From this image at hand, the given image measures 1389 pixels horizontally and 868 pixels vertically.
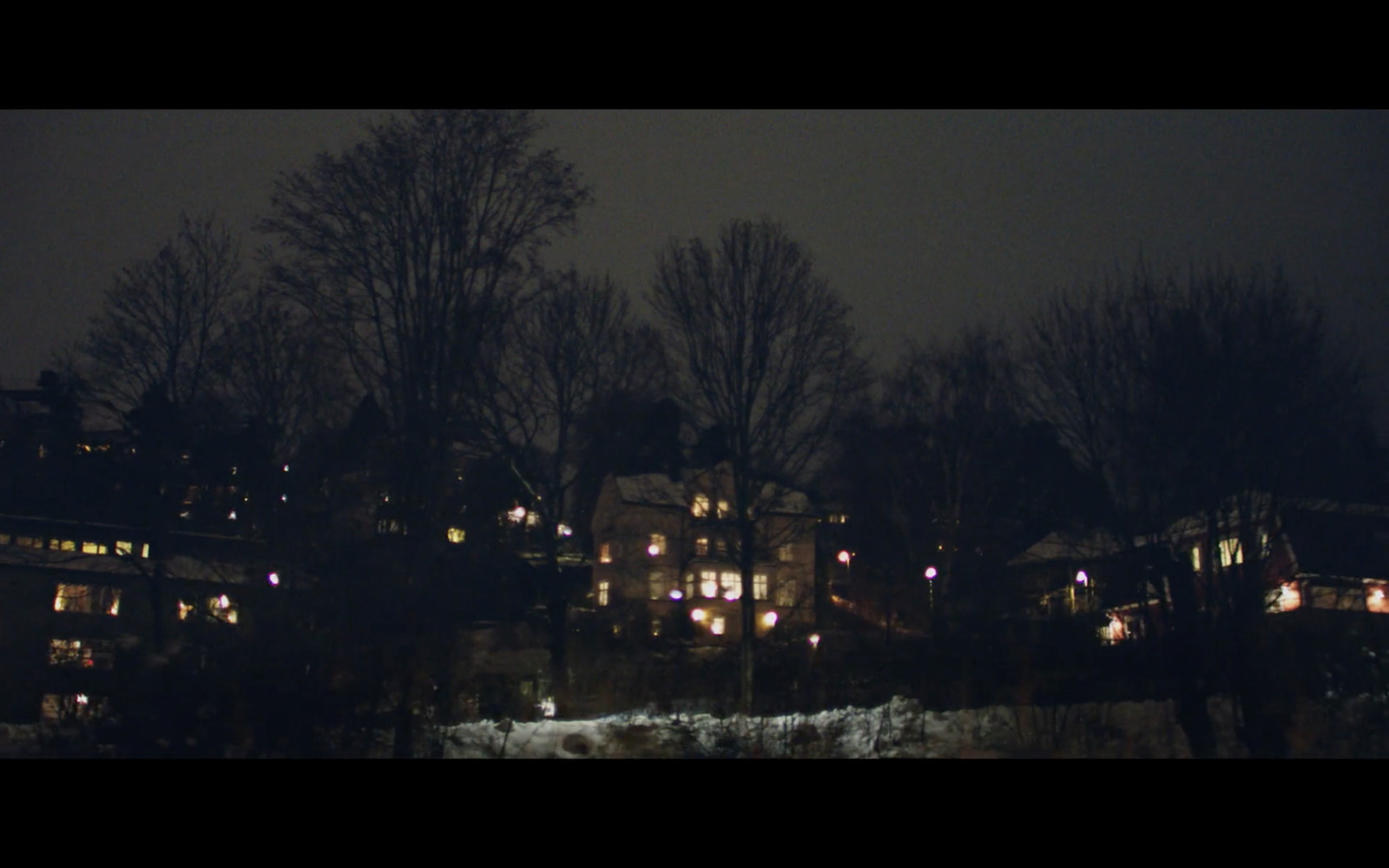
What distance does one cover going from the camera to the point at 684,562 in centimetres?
2033

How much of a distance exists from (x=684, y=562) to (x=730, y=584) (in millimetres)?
3048

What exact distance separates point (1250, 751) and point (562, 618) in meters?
9.70

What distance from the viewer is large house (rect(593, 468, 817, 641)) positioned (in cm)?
1956

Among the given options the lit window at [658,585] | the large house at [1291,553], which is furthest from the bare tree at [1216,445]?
the lit window at [658,585]

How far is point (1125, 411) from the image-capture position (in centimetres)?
1471

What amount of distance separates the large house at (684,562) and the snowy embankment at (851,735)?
16.3ft

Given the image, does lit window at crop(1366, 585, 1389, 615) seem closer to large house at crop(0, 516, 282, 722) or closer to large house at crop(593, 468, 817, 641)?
large house at crop(593, 468, 817, 641)

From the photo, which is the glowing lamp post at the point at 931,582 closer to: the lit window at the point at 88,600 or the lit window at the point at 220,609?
the lit window at the point at 220,609

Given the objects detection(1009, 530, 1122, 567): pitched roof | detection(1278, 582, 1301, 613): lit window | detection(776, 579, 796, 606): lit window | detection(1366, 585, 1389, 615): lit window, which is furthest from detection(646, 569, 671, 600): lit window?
detection(1366, 585, 1389, 615): lit window

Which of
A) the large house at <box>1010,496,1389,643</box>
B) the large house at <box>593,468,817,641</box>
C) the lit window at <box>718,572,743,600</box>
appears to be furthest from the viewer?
the lit window at <box>718,572,743,600</box>

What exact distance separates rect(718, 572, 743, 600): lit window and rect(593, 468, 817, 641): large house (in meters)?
0.02

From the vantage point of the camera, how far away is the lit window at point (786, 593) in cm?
2090

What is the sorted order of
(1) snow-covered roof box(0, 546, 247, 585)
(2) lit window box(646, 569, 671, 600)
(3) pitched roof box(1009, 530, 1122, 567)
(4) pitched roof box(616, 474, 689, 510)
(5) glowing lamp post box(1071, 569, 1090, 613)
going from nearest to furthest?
(3) pitched roof box(1009, 530, 1122, 567), (5) glowing lamp post box(1071, 569, 1090, 613), (1) snow-covered roof box(0, 546, 247, 585), (2) lit window box(646, 569, 671, 600), (4) pitched roof box(616, 474, 689, 510)
